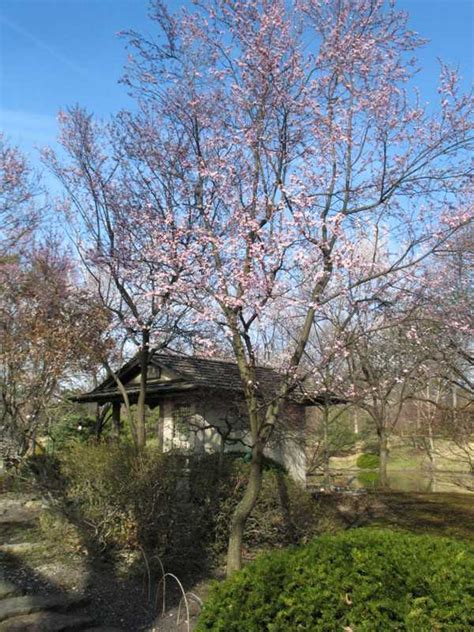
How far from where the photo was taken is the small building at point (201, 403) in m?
13.1

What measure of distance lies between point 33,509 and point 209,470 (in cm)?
552

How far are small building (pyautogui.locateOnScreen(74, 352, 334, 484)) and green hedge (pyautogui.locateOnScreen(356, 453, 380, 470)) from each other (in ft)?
48.2

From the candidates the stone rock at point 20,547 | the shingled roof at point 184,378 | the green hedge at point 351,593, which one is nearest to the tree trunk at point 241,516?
the green hedge at point 351,593

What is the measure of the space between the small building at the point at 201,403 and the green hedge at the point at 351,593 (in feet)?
26.6

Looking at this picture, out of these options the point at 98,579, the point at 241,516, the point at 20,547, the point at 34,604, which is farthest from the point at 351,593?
the point at 20,547

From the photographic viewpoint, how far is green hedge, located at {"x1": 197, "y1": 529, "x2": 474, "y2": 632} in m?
3.10

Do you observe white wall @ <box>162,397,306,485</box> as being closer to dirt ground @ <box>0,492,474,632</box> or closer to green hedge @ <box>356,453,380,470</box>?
dirt ground @ <box>0,492,474,632</box>

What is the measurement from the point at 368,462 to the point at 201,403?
19.2 meters

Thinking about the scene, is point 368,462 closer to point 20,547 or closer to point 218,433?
point 218,433

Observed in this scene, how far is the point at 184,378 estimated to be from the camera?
44.3 ft

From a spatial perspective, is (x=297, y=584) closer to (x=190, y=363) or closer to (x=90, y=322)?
(x=90, y=322)

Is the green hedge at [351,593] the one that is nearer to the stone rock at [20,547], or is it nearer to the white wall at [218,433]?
the stone rock at [20,547]

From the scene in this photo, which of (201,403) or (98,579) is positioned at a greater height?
(201,403)

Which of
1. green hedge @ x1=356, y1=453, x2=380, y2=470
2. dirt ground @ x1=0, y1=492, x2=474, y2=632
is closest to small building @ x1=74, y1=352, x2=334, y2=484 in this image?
dirt ground @ x1=0, y1=492, x2=474, y2=632
